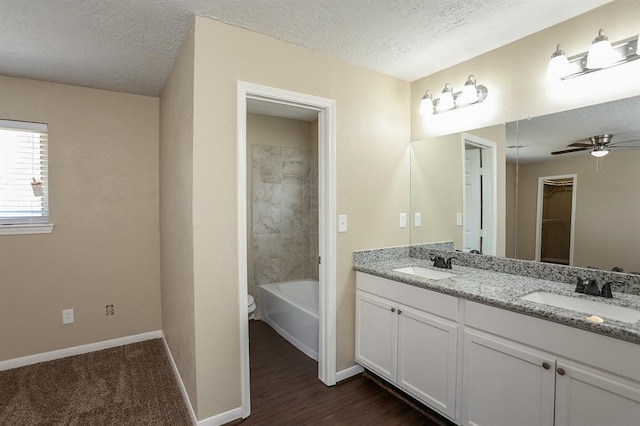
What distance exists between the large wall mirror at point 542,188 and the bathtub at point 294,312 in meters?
1.24

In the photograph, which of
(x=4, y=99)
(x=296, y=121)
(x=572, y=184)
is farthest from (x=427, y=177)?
(x=4, y=99)

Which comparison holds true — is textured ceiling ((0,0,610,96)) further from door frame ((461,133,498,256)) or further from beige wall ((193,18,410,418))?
door frame ((461,133,498,256))

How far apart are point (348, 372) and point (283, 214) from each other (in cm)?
197

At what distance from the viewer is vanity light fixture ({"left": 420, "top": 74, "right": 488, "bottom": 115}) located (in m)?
2.24

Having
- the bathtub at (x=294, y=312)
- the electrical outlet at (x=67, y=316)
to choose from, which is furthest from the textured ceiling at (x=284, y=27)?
the bathtub at (x=294, y=312)

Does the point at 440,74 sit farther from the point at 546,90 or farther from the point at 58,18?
the point at 58,18

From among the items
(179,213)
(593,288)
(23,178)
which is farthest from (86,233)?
(593,288)

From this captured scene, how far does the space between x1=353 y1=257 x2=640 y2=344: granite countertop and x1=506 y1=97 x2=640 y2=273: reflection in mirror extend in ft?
0.73

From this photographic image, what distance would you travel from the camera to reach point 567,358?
4.40 ft

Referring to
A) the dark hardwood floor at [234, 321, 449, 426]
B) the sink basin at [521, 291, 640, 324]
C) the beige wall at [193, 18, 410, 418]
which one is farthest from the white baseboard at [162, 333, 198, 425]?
the sink basin at [521, 291, 640, 324]

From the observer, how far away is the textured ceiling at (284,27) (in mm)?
1711

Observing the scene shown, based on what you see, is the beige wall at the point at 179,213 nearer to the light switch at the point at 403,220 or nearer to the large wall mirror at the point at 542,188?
the light switch at the point at 403,220

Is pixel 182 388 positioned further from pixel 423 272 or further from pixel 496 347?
pixel 496 347

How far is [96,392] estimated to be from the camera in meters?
2.29
